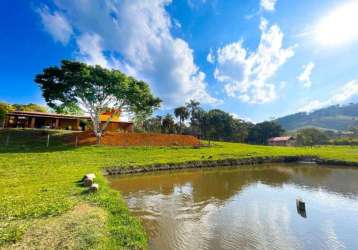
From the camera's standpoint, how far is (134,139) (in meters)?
45.1

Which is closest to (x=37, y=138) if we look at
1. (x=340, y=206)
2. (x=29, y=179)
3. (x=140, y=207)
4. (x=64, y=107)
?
(x=64, y=107)

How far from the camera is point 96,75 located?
38625 mm

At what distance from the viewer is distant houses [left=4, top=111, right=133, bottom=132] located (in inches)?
1918

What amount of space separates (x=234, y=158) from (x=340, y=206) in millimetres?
24185

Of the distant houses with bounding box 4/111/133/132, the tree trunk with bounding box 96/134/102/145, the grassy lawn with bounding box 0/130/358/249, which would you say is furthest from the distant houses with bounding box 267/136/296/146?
the grassy lawn with bounding box 0/130/358/249

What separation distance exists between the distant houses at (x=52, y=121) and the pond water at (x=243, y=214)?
109 ft

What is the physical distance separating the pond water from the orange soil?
19.9 metres

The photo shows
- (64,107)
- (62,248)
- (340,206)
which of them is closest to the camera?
(62,248)

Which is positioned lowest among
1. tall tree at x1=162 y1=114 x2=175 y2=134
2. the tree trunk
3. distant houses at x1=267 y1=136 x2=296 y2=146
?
the tree trunk

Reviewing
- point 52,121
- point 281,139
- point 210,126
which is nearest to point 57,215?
point 52,121

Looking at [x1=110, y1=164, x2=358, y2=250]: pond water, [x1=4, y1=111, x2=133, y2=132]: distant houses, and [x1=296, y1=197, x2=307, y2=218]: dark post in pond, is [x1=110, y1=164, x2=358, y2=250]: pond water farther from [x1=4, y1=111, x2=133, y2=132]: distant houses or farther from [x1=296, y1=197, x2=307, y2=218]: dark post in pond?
[x1=4, y1=111, x2=133, y2=132]: distant houses

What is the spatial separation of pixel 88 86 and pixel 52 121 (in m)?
19.5

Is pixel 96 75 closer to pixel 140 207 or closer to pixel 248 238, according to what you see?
pixel 140 207

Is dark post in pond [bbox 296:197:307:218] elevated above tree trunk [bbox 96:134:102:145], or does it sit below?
below
